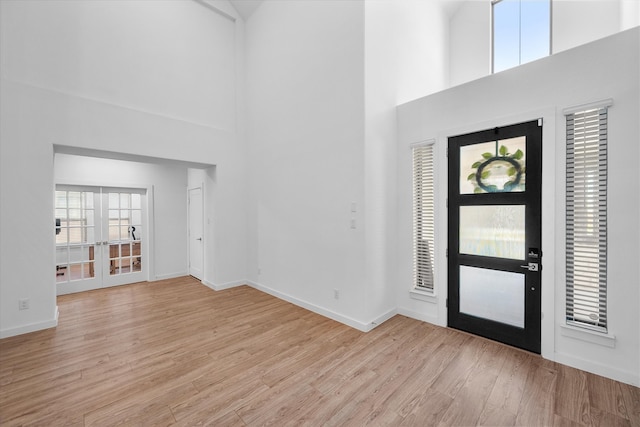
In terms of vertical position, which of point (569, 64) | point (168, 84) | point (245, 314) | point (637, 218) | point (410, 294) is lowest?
point (245, 314)

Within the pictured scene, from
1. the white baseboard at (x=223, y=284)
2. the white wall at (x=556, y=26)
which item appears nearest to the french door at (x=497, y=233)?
the white wall at (x=556, y=26)

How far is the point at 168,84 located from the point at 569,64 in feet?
18.2

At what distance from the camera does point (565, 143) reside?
103 inches

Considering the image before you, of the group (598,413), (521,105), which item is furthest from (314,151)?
(598,413)

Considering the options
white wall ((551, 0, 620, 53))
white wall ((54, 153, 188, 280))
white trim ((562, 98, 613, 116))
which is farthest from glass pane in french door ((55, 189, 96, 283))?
white wall ((551, 0, 620, 53))

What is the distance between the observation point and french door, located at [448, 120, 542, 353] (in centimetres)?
280

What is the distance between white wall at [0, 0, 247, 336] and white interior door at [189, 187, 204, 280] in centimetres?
90

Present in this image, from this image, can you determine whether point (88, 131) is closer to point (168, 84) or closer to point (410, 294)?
point (168, 84)

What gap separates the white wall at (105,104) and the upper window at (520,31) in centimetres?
506

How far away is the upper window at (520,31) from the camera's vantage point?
450cm

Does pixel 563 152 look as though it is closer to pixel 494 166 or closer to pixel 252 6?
pixel 494 166

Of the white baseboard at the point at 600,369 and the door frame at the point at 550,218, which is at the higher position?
the door frame at the point at 550,218

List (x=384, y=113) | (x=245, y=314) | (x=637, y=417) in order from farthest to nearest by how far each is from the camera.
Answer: (x=245, y=314), (x=384, y=113), (x=637, y=417)

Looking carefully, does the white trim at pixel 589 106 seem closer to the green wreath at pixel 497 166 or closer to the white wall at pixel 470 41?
the green wreath at pixel 497 166
